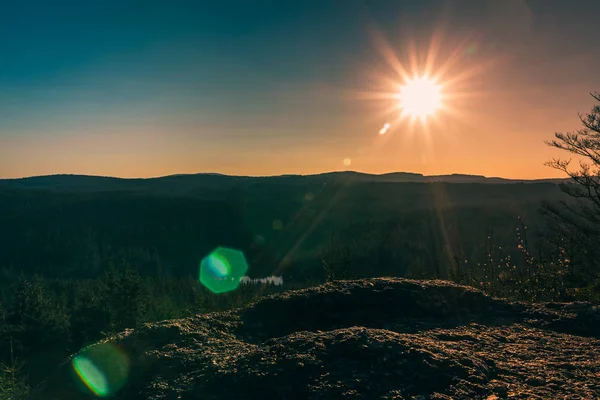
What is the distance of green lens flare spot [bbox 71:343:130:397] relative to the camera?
3.47m

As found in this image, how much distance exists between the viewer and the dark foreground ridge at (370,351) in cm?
309

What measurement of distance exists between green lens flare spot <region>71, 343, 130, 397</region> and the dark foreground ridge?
2.3 inches

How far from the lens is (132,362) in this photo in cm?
375

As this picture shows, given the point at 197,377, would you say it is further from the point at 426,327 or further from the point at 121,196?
the point at 121,196

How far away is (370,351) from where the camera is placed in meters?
3.41

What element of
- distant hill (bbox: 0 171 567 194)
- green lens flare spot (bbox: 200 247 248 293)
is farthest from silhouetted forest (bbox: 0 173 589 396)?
distant hill (bbox: 0 171 567 194)

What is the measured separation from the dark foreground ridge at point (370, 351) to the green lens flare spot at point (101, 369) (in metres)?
0.06

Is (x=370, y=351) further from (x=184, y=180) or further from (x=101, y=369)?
(x=184, y=180)

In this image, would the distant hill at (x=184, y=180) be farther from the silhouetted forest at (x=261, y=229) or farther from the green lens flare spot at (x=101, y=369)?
the green lens flare spot at (x=101, y=369)

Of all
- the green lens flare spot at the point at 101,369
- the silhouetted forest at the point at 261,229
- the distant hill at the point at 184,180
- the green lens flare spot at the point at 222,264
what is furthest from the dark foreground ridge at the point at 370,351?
the distant hill at the point at 184,180

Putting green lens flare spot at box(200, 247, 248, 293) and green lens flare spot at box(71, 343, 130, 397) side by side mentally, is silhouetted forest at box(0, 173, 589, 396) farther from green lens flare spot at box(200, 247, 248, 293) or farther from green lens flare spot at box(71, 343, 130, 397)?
green lens flare spot at box(71, 343, 130, 397)

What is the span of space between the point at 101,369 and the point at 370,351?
2.29m

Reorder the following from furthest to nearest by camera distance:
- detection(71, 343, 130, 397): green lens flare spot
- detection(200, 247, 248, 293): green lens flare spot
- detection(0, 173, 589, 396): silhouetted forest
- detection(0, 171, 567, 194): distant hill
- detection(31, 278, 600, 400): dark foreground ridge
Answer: detection(0, 171, 567, 194): distant hill < detection(200, 247, 248, 293): green lens flare spot < detection(0, 173, 589, 396): silhouetted forest < detection(71, 343, 130, 397): green lens flare spot < detection(31, 278, 600, 400): dark foreground ridge

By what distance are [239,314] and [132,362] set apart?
156 centimetres
